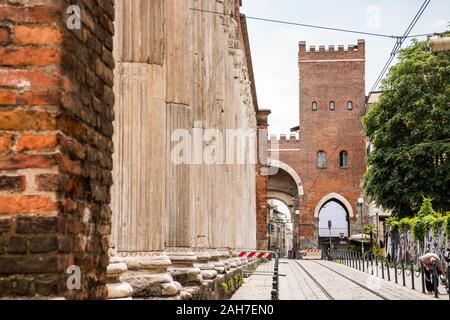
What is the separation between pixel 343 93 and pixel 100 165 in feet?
176

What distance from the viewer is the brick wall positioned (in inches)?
119

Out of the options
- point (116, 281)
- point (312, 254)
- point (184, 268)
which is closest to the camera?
point (116, 281)

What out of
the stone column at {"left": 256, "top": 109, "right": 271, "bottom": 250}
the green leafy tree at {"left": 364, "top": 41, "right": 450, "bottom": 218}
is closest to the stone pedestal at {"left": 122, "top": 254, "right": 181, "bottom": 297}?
the green leafy tree at {"left": 364, "top": 41, "right": 450, "bottom": 218}

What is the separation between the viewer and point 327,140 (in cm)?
5616

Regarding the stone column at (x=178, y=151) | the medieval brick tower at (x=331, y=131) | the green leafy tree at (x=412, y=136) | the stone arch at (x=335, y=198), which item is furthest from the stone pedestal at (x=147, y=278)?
the stone arch at (x=335, y=198)

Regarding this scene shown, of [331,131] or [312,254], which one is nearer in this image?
[312,254]

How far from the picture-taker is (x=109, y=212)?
3955 millimetres

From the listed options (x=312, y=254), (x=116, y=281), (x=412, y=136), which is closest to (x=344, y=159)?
(x=312, y=254)

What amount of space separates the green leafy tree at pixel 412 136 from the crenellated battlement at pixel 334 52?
2491 centimetres

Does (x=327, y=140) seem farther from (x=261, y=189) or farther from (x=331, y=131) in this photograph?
(x=261, y=189)

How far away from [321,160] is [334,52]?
8.08 meters

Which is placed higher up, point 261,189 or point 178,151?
point 261,189

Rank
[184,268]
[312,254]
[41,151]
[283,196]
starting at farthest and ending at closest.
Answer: [283,196] < [312,254] < [184,268] < [41,151]
